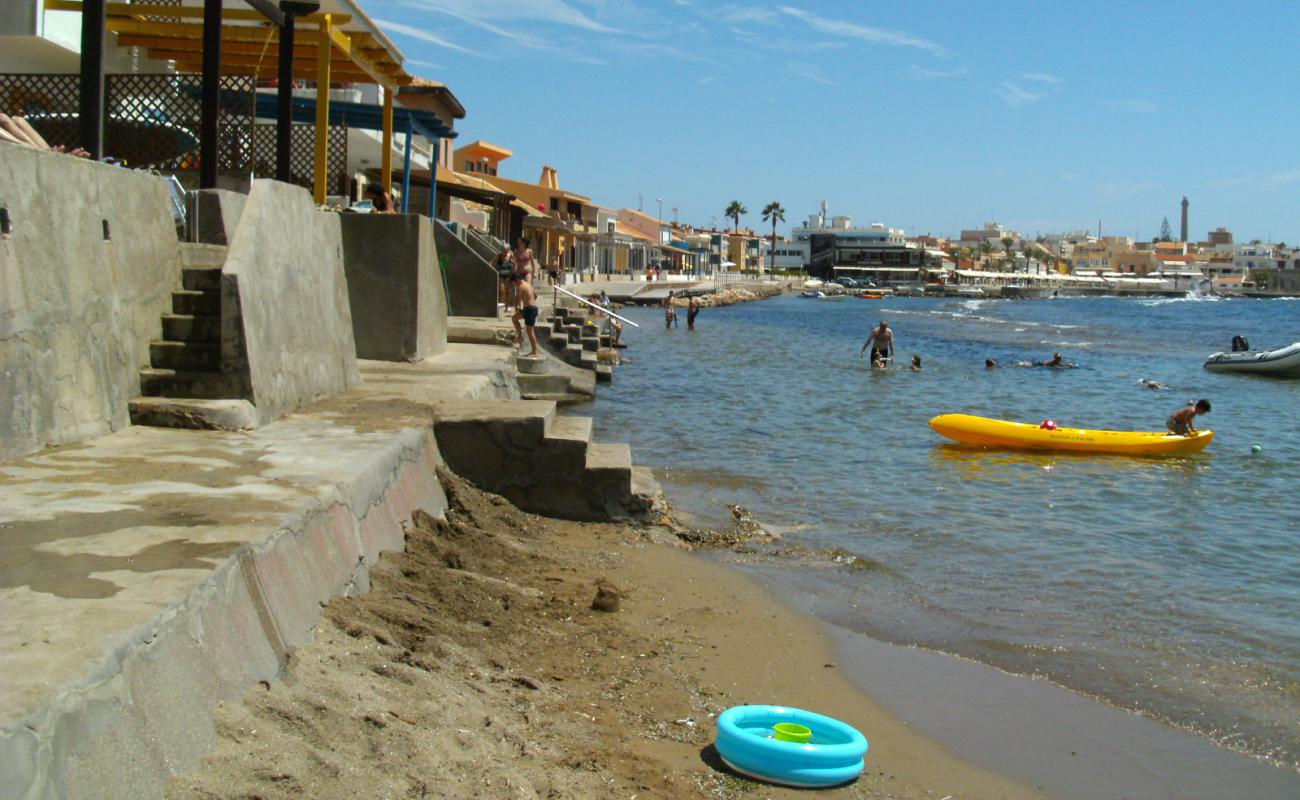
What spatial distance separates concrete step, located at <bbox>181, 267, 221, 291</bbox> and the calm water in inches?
182

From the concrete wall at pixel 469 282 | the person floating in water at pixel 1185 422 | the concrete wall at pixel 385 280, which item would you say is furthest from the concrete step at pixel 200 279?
the person floating in water at pixel 1185 422

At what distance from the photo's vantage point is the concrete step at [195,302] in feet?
28.0

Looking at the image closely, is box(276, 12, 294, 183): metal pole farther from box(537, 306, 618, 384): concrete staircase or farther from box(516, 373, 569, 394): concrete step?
box(537, 306, 618, 384): concrete staircase

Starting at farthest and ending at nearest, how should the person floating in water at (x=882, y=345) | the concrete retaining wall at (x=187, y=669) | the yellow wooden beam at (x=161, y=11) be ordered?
the person floating in water at (x=882, y=345) → the yellow wooden beam at (x=161, y=11) → the concrete retaining wall at (x=187, y=669)

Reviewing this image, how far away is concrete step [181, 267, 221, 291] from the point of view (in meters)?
8.71

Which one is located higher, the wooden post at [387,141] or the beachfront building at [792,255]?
the beachfront building at [792,255]

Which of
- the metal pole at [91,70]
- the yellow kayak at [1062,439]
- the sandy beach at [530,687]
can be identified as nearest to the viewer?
the sandy beach at [530,687]

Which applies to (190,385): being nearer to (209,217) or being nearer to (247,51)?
(209,217)

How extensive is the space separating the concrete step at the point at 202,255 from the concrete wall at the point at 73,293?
0.42 metres

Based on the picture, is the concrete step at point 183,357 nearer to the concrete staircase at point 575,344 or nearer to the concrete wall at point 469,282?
the concrete wall at point 469,282

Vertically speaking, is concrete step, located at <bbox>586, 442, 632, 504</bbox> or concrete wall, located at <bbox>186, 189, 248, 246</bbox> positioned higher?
concrete wall, located at <bbox>186, 189, 248, 246</bbox>

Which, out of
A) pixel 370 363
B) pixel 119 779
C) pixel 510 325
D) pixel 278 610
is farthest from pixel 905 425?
pixel 119 779

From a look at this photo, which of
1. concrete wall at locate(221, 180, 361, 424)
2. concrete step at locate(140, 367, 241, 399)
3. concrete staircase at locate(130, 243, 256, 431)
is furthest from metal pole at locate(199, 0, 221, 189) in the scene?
concrete step at locate(140, 367, 241, 399)

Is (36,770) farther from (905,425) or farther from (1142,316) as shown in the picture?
(1142,316)
